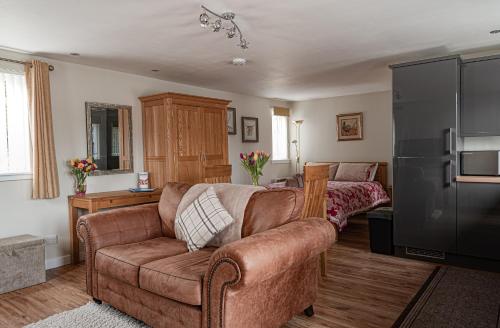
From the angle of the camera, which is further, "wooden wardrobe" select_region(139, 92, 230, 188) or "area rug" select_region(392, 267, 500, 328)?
"wooden wardrobe" select_region(139, 92, 230, 188)

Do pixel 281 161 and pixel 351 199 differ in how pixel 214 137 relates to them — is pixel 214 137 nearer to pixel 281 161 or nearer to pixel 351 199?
pixel 351 199

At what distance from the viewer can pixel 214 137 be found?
17.1ft

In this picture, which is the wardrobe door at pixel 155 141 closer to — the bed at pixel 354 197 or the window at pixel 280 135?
the bed at pixel 354 197

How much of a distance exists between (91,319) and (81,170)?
190 cm

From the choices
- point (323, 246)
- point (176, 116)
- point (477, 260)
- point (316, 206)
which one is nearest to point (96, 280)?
point (323, 246)

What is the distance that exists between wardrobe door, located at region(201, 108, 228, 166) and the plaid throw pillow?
2273 mm

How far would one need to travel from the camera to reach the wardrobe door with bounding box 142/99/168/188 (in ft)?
15.2

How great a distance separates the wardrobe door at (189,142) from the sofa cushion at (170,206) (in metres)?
1.40

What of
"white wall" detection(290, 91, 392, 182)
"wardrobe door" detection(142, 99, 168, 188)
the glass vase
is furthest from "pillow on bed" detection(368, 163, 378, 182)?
the glass vase

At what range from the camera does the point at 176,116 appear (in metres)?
4.63

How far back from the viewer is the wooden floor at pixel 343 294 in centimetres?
261

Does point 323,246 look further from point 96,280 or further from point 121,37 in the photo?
point 121,37

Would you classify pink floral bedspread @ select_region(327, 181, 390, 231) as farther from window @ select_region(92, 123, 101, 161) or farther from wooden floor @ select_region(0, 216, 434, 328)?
window @ select_region(92, 123, 101, 161)

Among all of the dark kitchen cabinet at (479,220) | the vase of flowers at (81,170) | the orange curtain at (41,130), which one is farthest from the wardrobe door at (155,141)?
the dark kitchen cabinet at (479,220)
